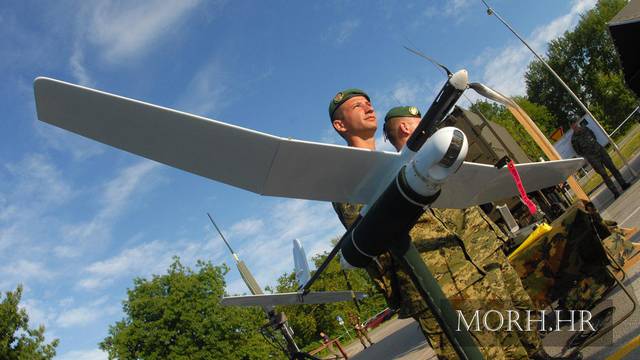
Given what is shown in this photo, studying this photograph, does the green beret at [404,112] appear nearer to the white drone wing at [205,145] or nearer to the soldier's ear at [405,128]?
the soldier's ear at [405,128]

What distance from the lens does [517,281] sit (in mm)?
3615

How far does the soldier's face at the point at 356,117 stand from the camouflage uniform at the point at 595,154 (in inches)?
461

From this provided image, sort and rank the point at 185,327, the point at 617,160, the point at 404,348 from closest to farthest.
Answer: the point at 404,348 < the point at 617,160 < the point at 185,327

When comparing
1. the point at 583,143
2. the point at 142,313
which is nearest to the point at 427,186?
the point at 583,143

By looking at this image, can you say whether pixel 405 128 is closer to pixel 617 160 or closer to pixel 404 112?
pixel 404 112

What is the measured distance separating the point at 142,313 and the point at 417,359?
31992mm

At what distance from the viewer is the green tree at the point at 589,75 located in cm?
4600

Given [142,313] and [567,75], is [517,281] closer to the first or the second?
[142,313]

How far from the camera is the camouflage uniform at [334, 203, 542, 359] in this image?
10.1ft

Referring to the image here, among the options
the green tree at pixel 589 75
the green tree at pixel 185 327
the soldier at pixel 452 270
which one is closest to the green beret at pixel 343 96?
the soldier at pixel 452 270

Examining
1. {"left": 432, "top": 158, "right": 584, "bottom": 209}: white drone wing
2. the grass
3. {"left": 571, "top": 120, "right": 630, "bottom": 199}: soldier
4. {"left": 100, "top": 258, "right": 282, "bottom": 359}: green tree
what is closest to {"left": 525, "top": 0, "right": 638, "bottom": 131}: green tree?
the grass

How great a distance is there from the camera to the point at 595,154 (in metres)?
13.5

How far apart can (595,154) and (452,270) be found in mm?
12703

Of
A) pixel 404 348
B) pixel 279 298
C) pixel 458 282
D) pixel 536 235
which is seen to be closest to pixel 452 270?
pixel 458 282
